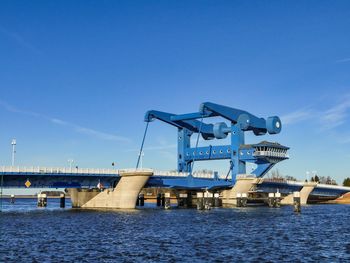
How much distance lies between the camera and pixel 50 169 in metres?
94.9

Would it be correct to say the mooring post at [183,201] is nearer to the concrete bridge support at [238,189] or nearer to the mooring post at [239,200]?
the concrete bridge support at [238,189]

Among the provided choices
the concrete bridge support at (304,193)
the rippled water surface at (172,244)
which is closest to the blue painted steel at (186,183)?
the concrete bridge support at (304,193)

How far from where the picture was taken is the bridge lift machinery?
12119cm

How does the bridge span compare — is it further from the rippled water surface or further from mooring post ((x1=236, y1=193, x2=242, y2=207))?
the rippled water surface

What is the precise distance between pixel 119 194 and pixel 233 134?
35355 mm

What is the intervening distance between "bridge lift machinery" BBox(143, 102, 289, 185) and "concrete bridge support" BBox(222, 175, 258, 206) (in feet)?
6.58

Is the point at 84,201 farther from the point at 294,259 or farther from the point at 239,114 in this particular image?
the point at 294,259

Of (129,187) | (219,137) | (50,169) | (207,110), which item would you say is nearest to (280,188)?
(219,137)

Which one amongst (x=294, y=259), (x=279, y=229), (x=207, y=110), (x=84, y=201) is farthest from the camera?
(x=207, y=110)

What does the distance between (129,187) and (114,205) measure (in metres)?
6.36

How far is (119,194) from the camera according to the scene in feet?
340

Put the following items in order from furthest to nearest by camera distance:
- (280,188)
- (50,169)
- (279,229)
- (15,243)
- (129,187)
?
(280,188)
(129,187)
(50,169)
(279,229)
(15,243)

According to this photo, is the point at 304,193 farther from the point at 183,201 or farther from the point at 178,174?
the point at 178,174

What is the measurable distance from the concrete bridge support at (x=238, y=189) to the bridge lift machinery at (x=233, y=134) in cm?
201
